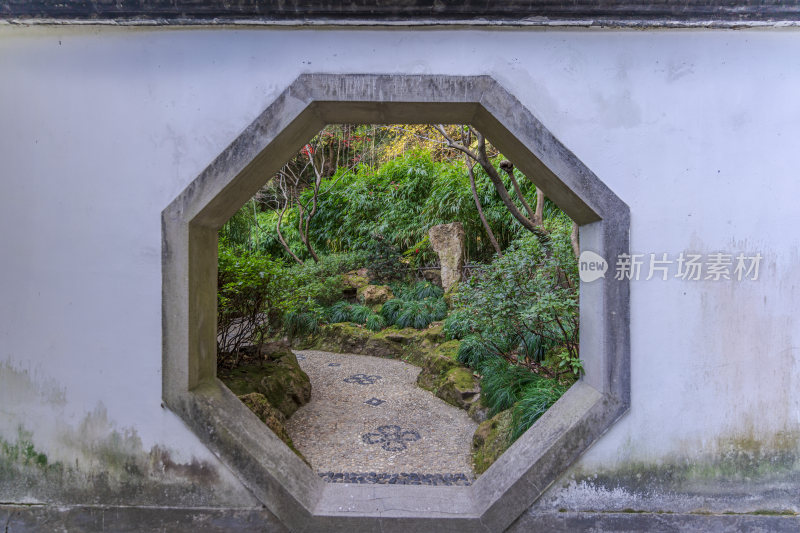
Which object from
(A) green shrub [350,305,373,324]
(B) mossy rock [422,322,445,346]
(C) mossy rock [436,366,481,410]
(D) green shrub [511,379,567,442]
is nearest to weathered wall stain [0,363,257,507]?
(D) green shrub [511,379,567,442]

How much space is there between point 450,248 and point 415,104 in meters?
5.12

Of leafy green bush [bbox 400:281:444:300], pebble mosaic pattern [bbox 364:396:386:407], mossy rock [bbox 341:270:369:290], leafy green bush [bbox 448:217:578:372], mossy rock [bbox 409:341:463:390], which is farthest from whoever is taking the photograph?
mossy rock [bbox 341:270:369:290]

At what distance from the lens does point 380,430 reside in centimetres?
388

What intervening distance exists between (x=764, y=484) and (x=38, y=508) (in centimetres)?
383

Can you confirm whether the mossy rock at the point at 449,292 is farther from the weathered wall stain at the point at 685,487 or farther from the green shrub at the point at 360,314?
the weathered wall stain at the point at 685,487

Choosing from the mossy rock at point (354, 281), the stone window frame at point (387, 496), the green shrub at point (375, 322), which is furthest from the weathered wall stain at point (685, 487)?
the mossy rock at point (354, 281)

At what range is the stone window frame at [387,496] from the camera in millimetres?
2072

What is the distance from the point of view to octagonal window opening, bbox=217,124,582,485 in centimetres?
332

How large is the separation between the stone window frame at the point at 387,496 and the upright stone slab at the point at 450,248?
16.2 ft

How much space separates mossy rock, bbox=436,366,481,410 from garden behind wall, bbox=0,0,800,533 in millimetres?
2158

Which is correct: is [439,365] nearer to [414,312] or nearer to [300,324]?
[414,312]

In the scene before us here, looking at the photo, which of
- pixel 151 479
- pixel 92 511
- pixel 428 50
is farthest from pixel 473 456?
pixel 428 50

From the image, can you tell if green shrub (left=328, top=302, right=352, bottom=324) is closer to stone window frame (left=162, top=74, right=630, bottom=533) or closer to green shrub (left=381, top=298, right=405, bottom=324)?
green shrub (left=381, top=298, right=405, bottom=324)

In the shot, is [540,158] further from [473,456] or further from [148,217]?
[473,456]
